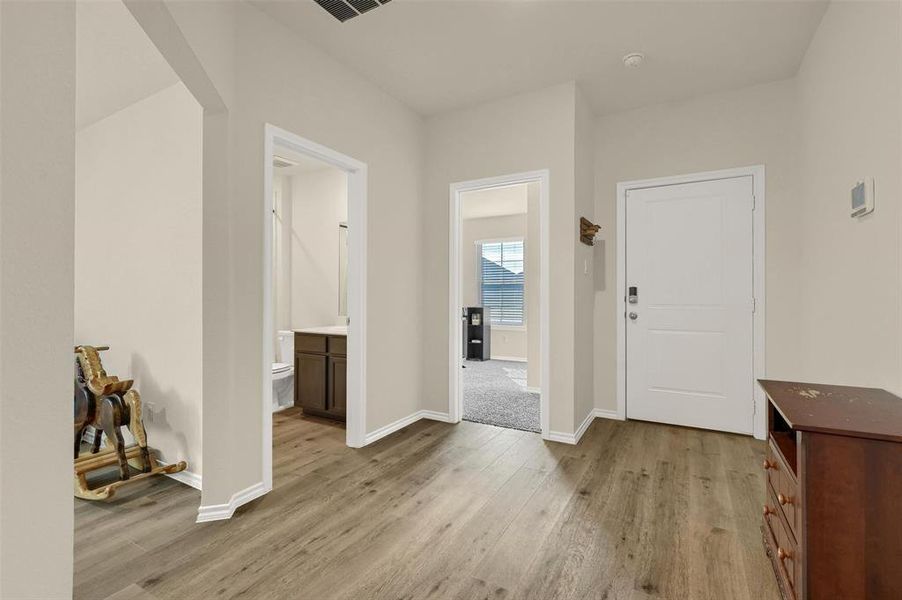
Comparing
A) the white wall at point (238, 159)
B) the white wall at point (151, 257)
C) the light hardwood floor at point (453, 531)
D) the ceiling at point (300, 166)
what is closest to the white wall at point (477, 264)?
the ceiling at point (300, 166)

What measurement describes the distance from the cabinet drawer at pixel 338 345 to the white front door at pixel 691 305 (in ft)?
8.13

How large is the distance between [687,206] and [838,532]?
287 cm

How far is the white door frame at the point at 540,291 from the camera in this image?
335cm

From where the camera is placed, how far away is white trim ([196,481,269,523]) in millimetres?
2146

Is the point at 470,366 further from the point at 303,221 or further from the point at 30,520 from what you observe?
the point at 30,520

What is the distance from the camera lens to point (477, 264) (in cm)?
839

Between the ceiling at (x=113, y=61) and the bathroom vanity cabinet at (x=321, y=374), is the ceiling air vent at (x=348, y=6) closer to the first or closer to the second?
the ceiling at (x=113, y=61)

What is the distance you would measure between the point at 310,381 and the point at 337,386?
0.35 metres

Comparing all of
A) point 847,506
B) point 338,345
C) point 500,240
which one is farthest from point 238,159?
point 500,240

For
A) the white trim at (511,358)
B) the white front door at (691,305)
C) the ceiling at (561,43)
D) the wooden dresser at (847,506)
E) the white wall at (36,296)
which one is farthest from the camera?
the white trim at (511,358)

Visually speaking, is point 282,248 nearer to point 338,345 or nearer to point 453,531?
point 338,345

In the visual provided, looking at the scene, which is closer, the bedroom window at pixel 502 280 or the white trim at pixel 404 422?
the white trim at pixel 404 422

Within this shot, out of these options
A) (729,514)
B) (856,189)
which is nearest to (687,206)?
(856,189)

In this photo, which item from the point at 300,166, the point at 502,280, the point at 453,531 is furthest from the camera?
the point at 502,280
